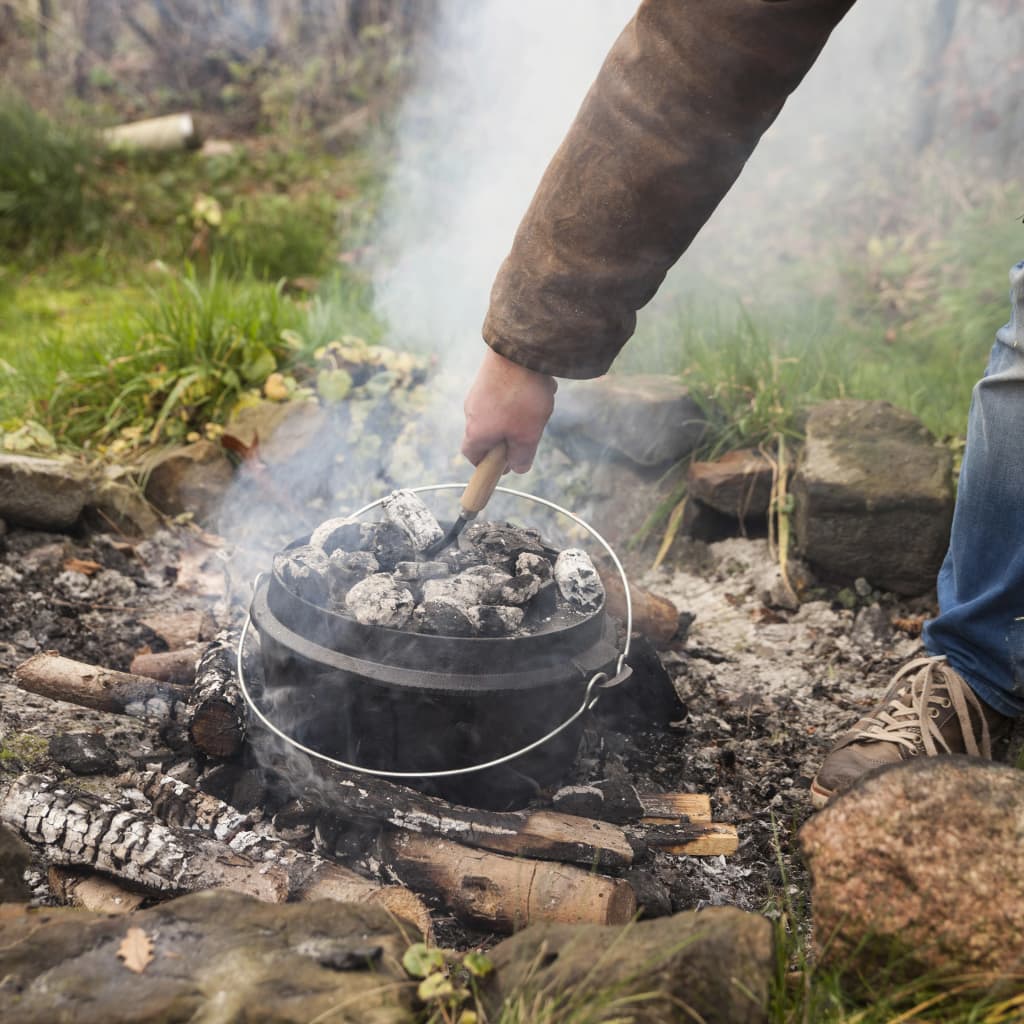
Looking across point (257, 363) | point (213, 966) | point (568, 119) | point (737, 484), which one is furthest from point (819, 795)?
point (568, 119)

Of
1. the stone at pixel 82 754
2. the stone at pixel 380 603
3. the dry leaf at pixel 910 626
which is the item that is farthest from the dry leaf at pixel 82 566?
the dry leaf at pixel 910 626

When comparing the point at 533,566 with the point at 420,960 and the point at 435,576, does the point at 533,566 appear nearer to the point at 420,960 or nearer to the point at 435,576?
the point at 435,576

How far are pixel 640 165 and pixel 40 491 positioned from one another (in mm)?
2369

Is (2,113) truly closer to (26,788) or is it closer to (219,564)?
(219,564)

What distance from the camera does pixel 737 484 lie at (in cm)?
344

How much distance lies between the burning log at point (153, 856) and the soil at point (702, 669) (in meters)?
0.11

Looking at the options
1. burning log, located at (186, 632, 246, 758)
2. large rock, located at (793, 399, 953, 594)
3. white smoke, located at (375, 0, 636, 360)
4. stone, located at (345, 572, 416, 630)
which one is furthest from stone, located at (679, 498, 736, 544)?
burning log, located at (186, 632, 246, 758)

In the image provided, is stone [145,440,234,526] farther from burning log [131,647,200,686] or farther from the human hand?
the human hand

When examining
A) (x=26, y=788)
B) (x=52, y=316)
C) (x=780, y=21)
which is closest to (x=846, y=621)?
(x=780, y=21)

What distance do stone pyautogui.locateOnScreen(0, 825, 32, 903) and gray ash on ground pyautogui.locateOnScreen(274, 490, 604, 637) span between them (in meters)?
0.70

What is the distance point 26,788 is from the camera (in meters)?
1.95

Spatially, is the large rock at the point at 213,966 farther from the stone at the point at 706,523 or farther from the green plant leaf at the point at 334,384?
the green plant leaf at the point at 334,384

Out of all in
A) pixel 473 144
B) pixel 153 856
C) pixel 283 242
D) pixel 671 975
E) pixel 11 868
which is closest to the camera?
pixel 671 975

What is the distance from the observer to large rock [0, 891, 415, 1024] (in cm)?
135
